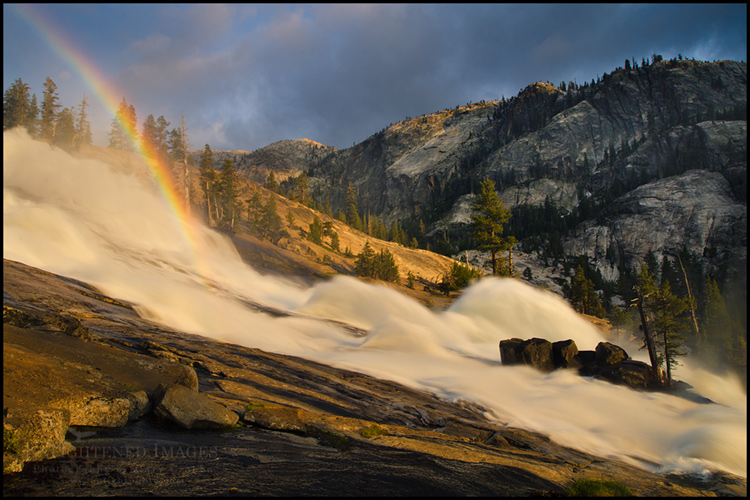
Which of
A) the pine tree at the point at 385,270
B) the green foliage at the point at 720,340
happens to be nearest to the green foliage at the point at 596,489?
the pine tree at the point at 385,270

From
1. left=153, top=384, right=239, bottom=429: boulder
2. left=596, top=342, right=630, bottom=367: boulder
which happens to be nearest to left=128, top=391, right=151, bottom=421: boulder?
left=153, top=384, right=239, bottom=429: boulder

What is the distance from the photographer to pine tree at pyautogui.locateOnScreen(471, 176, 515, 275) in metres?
49.5

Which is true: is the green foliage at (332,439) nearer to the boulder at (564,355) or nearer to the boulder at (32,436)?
the boulder at (32,436)

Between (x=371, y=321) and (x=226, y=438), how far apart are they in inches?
1090

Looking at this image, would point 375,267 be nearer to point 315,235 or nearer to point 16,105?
point 315,235

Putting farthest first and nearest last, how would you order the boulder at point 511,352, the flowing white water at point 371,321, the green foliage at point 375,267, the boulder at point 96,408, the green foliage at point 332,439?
the green foliage at point 375,267, the boulder at point 511,352, the flowing white water at point 371,321, the green foliage at point 332,439, the boulder at point 96,408

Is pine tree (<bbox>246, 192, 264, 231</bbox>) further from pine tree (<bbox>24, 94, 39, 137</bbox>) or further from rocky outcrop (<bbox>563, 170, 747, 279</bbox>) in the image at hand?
rocky outcrop (<bbox>563, 170, 747, 279</bbox>)

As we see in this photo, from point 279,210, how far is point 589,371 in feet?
264

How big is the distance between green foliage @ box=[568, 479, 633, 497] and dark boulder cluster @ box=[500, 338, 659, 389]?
1908 cm

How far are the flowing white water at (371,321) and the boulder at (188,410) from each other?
1072 cm

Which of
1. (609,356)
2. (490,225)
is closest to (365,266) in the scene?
(490,225)

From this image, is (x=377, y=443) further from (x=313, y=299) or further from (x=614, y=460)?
(x=313, y=299)

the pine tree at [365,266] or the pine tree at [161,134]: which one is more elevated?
the pine tree at [161,134]

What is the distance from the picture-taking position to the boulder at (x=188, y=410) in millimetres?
9219
